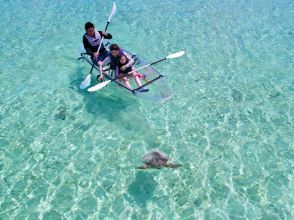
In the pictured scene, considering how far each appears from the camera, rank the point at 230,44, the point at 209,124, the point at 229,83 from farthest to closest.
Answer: the point at 230,44 < the point at 229,83 < the point at 209,124

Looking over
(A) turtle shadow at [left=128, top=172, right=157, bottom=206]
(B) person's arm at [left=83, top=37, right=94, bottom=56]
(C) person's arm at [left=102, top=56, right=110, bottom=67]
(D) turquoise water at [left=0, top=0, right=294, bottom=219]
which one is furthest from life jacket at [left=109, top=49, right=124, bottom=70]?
(A) turtle shadow at [left=128, top=172, right=157, bottom=206]

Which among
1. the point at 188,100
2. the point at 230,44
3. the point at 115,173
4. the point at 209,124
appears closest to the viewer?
the point at 115,173

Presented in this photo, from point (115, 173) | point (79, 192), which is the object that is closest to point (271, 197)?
point (115, 173)

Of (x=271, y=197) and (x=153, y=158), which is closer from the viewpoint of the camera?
(x=271, y=197)

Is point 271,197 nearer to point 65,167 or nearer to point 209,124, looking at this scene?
point 209,124

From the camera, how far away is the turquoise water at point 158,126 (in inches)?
384

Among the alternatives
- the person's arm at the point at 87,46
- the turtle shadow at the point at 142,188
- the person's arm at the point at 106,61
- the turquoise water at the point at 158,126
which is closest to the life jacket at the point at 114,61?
the person's arm at the point at 106,61

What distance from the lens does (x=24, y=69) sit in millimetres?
15680

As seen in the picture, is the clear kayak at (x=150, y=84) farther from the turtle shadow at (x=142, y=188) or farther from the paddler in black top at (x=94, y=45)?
the turtle shadow at (x=142, y=188)

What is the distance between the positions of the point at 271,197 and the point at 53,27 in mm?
14880

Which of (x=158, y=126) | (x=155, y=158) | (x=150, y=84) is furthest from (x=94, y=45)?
(x=155, y=158)

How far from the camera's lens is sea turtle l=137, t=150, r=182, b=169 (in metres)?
10.6

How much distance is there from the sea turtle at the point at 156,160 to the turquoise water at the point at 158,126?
7.9 inches

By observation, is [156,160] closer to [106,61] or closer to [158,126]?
[158,126]
